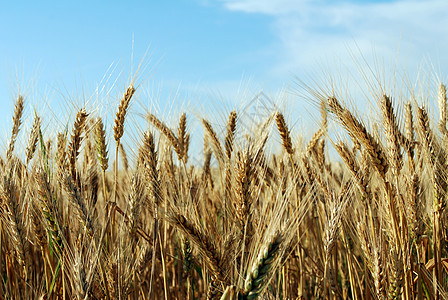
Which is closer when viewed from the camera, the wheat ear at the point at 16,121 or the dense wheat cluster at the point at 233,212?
the dense wheat cluster at the point at 233,212

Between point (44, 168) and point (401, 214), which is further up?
point (44, 168)

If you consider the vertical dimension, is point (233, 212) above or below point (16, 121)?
below

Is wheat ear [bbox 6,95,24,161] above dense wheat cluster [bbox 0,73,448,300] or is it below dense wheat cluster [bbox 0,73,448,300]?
above

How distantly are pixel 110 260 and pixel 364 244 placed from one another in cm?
123

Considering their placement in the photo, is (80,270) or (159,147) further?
(159,147)

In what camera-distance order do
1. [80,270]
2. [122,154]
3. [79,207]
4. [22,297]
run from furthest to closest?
[122,154] → [22,297] → [79,207] → [80,270]

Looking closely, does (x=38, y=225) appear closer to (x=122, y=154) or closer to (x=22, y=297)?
(x=22, y=297)

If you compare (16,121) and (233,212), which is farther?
(16,121)

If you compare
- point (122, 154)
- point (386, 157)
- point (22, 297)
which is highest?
point (122, 154)

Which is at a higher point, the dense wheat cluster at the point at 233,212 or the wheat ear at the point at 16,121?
the wheat ear at the point at 16,121

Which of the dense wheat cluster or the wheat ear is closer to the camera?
the dense wheat cluster

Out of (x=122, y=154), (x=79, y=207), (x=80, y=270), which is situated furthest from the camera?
(x=122, y=154)

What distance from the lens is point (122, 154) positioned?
16.6ft

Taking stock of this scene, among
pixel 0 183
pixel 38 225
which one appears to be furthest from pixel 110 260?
pixel 0 183
